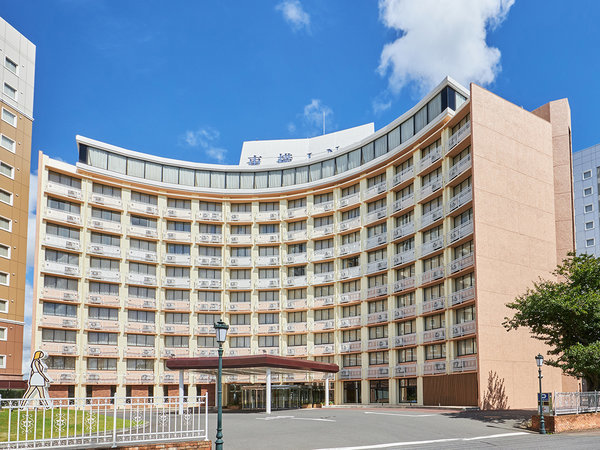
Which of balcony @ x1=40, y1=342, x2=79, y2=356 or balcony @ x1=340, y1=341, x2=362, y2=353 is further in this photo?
balcony @ x1=340, y1=341, x2=362, y2=353

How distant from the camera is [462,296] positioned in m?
54.4

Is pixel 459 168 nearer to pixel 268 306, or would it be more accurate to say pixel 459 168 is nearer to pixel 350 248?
pixel 350 248

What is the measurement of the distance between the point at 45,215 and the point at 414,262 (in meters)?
39.1

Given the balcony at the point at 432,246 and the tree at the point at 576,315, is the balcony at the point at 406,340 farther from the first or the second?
the tree at the point at 576,315

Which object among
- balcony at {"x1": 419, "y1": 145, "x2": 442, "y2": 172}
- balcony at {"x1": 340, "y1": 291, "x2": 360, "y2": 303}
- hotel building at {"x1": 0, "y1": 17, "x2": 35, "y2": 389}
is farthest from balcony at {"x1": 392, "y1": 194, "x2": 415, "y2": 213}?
hotel building at {"x1": 0, "y1": 17, "x2": 35, "y2": 389}

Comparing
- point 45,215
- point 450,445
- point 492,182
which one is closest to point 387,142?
point 492,182

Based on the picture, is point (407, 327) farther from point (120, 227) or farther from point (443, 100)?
point (120, 227)

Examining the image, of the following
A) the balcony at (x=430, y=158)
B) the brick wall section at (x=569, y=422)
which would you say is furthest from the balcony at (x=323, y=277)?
the brick wall section at (x=569, y=422)

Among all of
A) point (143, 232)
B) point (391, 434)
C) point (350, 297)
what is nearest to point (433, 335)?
point (350, 297)

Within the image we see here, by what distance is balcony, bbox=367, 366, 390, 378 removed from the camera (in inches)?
2566

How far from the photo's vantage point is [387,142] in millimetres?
69062

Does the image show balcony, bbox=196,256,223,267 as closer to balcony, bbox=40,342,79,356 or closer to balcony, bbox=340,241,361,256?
balcony, bbox=340,241,361,256

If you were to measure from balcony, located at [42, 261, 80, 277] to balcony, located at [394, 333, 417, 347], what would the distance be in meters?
35.2

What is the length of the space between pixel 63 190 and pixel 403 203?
36.8 metres
